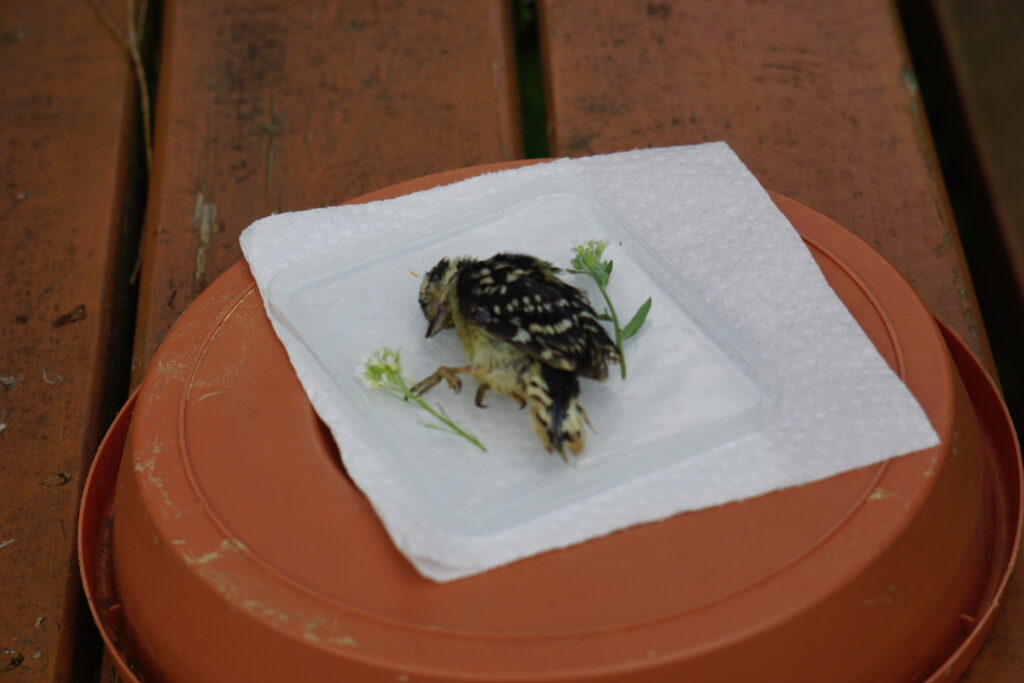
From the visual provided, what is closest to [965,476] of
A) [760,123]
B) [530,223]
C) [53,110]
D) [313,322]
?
[530,223]

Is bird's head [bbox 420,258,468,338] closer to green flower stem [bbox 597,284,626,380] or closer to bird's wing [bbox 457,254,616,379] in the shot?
bird's wing [bbox 457,254,616,379]

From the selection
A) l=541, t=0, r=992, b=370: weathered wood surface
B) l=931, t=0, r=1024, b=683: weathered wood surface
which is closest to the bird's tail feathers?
l=931, t=0, r=1024, b=683: weathered wood surface

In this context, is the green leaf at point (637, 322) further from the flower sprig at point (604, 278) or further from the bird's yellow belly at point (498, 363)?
the bird's yellow belly at point (498, 363)

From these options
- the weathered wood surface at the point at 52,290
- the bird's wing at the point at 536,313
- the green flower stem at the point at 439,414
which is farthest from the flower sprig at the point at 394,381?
the weathered wood surface at the point at 52,290

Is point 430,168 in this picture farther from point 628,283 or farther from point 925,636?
point 925,636

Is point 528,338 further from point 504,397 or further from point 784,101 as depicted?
point 784,101

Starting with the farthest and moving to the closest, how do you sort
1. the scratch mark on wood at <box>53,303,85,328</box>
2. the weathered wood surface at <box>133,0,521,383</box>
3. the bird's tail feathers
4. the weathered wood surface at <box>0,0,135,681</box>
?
1. the weathered wood surface at <box>133,0,521,383</box>
2. the scratch mark on wood at <box>53,303,85,328</box>
3. the weathered wood surface at <box>0,0,135,681</box>
4. the bird's tail feathers
